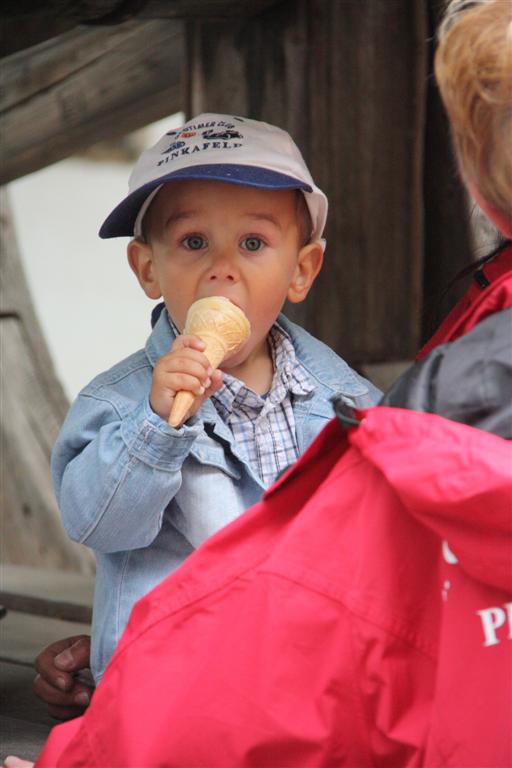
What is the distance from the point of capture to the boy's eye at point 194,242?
2.25 m

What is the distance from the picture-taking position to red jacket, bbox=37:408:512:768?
54.1 inches

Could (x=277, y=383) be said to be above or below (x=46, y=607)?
above

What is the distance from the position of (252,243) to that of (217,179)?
0.13 metres

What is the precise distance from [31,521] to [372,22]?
2.64 meters

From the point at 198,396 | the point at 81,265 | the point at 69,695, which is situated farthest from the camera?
the point at 81,265

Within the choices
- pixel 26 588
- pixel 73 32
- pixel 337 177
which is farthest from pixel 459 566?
pixel 26 588

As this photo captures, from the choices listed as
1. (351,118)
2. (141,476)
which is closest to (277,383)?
(141,476)

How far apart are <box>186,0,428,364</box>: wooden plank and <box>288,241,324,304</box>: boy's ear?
2.14 feet

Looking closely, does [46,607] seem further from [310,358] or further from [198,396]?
→ [198,396]

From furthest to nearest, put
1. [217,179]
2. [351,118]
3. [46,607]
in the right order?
[46,607]
[351,118]
[217,179]

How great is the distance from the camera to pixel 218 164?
2.24 m

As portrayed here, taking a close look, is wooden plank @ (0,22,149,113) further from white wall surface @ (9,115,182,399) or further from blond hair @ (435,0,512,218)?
white wall surface @ (9,115,182,399)

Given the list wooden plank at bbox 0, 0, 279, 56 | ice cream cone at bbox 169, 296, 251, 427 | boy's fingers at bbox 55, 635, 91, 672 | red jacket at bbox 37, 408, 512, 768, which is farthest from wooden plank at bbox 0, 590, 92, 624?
red jacket at bbox 37, 408, 512, 768

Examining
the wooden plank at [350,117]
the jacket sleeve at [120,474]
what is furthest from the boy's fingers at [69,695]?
the wooden plank at [350,117]
